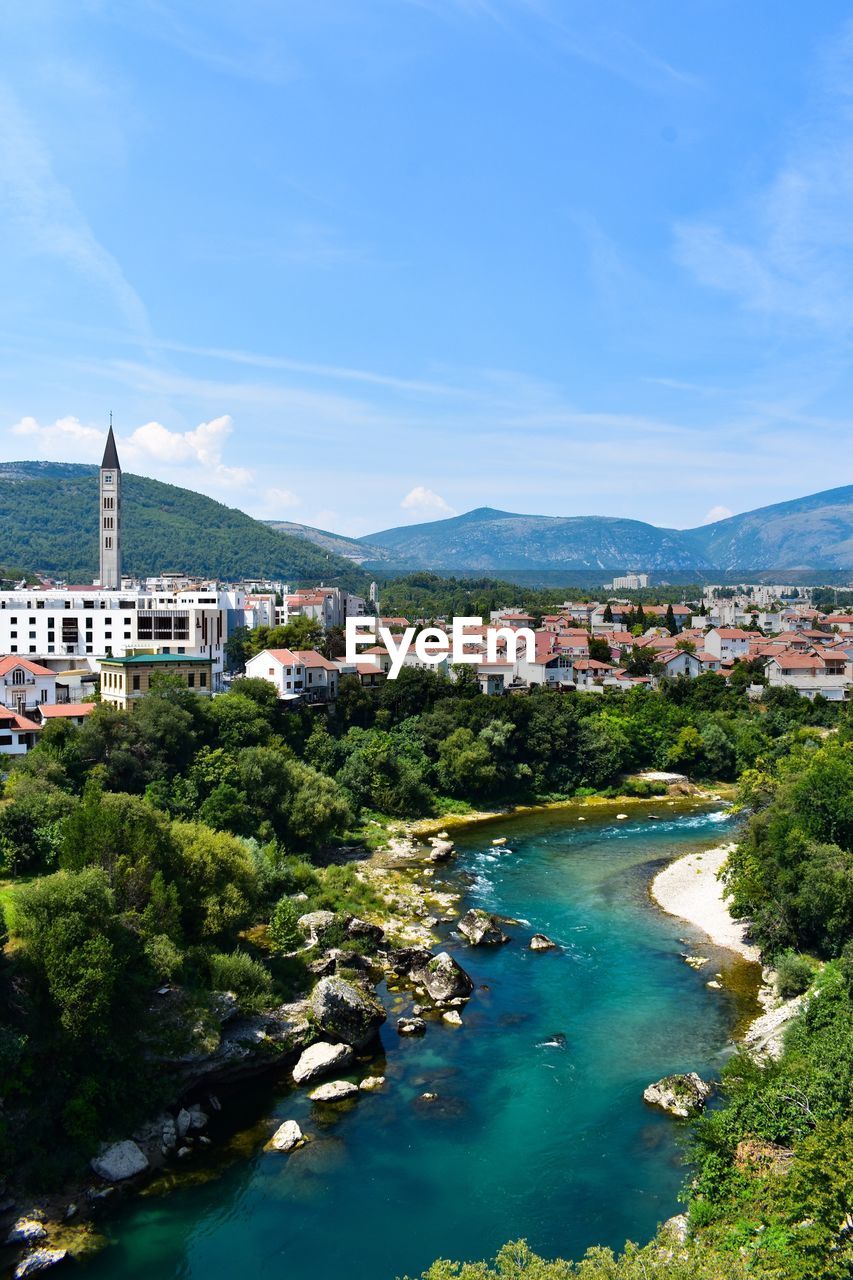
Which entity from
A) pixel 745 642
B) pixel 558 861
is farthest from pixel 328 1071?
pixel 745 642

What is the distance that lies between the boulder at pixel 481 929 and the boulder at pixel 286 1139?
9.75 metres

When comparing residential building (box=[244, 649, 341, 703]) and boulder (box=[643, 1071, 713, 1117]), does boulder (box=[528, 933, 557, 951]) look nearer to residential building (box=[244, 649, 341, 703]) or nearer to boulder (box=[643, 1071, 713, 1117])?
boulder (box=[643, 1071, 713, 1117])

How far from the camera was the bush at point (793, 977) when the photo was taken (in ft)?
72.6

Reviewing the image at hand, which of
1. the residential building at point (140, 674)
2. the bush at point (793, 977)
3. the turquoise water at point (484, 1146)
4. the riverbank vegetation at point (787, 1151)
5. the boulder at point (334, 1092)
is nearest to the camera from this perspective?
the riverbank vegetation at point (787, 1151)

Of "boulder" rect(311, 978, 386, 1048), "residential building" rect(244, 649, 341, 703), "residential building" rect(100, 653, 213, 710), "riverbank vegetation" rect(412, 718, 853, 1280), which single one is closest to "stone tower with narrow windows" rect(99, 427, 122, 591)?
"residential building" rect(244, 649, 341, 703)

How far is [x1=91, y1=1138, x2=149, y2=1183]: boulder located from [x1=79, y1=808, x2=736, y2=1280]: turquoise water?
0.59 meters

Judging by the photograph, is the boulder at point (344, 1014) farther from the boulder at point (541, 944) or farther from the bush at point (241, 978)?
the boulder at point (541, 944)

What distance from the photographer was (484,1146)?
671 inches

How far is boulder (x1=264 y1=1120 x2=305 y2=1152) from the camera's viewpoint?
16844mm

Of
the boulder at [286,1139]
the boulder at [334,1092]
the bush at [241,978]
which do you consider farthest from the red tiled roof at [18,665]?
the boulder at [286,1139]

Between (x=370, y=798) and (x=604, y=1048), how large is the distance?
2142cm

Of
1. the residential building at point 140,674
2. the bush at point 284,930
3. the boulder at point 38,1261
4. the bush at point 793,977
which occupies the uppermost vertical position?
the residential building at point 140,674

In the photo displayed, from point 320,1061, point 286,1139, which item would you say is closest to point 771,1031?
point 320,1061

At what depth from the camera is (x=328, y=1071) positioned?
19.4m
